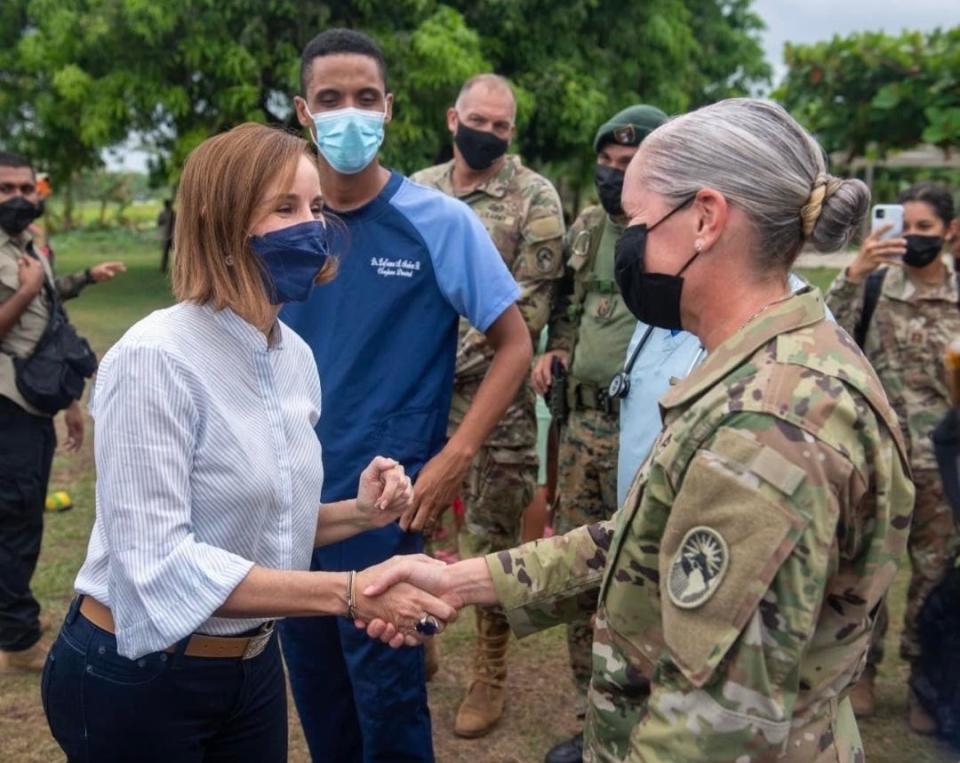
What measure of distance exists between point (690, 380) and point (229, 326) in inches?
35.9

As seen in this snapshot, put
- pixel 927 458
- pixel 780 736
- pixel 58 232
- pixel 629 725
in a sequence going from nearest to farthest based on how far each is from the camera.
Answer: pixel 780 736
pixel 629 725
pixel 927 458
pixel 58 232

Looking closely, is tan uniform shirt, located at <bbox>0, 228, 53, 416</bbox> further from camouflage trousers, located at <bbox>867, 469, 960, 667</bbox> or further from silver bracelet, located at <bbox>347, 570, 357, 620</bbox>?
camouflage trousers, located at <bbox>867, 469, 960, 667</bbox>

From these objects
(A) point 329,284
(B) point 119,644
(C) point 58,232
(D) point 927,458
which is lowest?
(C) point 58,232

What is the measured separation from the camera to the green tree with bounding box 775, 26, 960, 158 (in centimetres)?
870

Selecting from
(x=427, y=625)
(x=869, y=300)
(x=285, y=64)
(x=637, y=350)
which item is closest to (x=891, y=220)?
(x=869, y=300)

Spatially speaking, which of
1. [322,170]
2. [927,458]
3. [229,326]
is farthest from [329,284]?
[927,458]

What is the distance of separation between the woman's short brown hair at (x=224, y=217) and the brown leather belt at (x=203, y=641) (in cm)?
62

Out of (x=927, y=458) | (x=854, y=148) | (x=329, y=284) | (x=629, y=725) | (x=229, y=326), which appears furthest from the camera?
(x=854, y=148)

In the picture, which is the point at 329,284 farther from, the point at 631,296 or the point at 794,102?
the point at 794,102

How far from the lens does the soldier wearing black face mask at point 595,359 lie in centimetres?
362

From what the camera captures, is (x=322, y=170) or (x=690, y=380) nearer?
(x=690, y=380)

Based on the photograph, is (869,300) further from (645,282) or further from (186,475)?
(186,475)

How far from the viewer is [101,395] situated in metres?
1.83

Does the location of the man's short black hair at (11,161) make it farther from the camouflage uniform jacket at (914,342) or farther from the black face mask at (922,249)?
the black face mask at (922,249)
